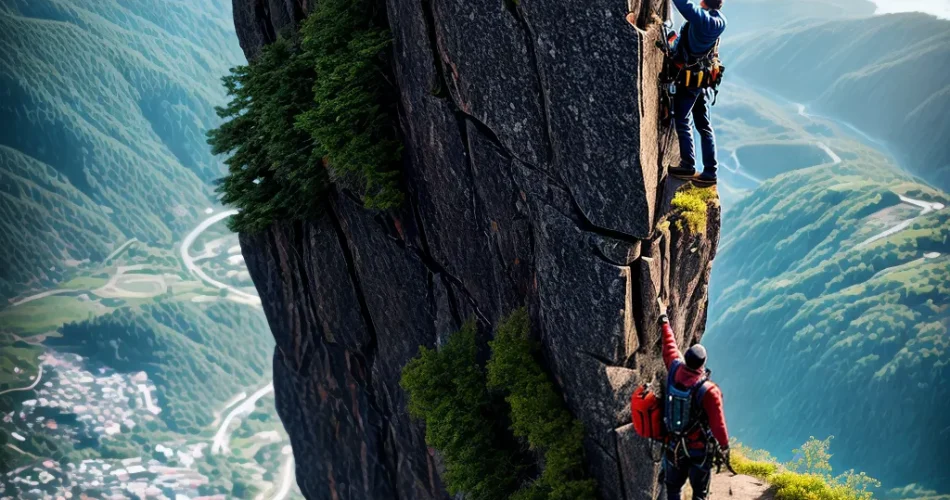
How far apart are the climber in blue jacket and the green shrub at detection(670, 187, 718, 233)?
0.33m

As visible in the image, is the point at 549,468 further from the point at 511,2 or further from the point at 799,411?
the point at 799,411

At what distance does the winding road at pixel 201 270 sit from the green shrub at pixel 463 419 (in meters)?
145

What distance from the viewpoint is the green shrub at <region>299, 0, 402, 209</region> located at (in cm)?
2362

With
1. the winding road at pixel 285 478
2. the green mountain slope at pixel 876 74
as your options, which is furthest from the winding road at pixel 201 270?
the green mountain slope at pixel 876 74

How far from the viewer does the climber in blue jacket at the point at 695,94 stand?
59.4 ft

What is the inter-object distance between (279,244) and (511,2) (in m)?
15.9

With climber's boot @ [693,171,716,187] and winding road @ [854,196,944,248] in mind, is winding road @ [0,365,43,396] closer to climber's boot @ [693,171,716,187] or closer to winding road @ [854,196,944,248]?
winding road @ [854,196,944,248]

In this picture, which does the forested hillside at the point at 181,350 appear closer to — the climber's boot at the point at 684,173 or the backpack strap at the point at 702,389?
the climber's boot at the point at 684,173

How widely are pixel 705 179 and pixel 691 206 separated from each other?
2.20ft

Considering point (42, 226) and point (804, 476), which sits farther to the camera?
point (42, 226)

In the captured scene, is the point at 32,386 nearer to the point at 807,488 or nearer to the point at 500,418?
the point at 500,418

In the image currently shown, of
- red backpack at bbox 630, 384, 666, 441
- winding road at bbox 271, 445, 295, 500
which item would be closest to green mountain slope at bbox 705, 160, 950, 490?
winding road at bbox 271, 445, 295, 500

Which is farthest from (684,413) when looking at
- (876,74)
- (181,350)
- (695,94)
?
(876,74)

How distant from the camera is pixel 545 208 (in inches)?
795
